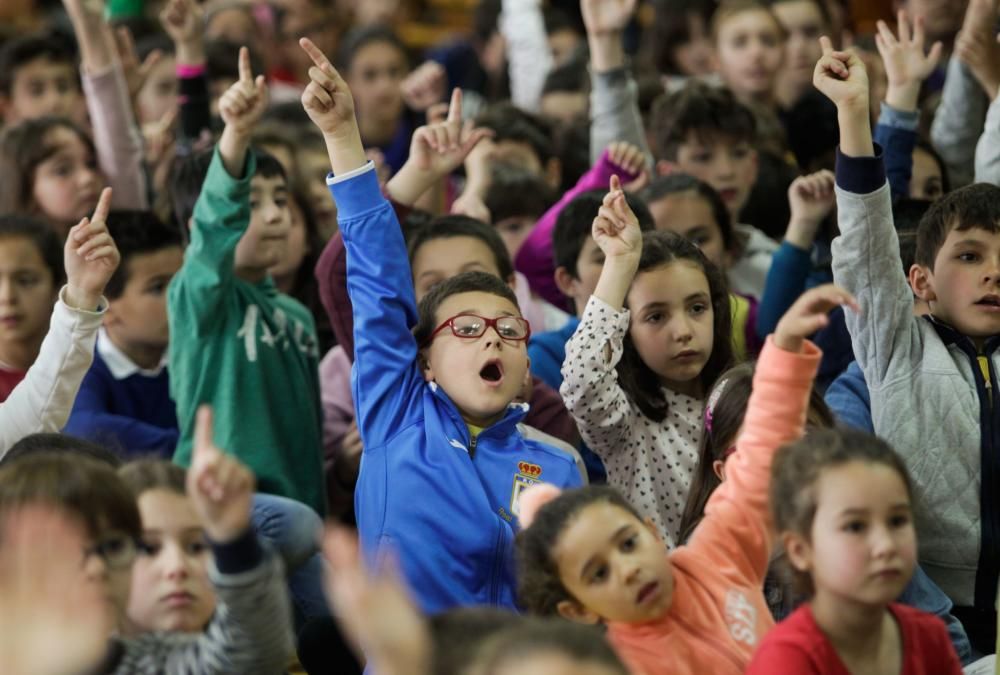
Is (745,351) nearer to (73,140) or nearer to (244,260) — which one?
(244,260)

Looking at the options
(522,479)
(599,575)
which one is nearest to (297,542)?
(522,479)

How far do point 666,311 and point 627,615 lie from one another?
0.93 meters

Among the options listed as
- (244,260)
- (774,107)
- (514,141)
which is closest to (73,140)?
(244,260)

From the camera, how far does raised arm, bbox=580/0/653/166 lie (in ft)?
13.8

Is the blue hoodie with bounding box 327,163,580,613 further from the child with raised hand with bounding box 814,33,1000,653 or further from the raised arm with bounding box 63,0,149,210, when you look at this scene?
the raised arm with bounding box 63,0,149,210

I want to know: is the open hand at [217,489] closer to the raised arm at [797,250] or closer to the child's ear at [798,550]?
the child's ear at [798,550]

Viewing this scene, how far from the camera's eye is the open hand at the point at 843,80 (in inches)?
112

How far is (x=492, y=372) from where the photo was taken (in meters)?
2.79

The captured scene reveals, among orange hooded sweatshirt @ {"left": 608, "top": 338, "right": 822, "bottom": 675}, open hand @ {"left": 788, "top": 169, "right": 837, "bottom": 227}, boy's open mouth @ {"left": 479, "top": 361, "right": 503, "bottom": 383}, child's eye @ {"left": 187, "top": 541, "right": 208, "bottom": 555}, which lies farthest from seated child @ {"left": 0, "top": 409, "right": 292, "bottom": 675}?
open hand @ {"left": 788, "top": 169, "right": 837, "bottom": 227}

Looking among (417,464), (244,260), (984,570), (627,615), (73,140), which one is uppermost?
(73,140)

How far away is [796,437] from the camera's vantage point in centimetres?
236

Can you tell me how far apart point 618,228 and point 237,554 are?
3.88 ft

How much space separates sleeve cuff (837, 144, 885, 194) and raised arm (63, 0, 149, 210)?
7.51 ft

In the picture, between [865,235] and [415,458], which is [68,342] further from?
[865,235]
